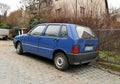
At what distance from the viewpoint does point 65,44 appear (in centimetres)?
585

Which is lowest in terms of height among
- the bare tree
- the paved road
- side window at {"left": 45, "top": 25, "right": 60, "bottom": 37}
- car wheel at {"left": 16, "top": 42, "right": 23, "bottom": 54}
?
the paved road

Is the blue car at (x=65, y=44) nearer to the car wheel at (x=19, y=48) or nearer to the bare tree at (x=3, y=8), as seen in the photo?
the car wheel at (x=19, y=48)

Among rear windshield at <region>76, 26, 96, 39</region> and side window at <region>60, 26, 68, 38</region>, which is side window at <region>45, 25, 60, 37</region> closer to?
side window at <region>60, 26, 68, 38</region>

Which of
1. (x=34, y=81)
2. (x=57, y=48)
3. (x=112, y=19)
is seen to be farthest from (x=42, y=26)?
(x=112, y=19)

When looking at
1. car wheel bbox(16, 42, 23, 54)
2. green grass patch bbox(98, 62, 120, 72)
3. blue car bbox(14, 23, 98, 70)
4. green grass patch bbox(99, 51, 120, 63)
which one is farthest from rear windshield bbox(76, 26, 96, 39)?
car wheel bbox(16, 42, 23, 54)

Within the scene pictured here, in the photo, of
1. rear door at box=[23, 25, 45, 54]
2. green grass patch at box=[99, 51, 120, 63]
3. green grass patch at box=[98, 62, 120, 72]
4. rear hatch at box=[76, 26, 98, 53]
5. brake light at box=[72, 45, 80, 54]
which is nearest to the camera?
brake light at box=[72, 45, 80, 54]

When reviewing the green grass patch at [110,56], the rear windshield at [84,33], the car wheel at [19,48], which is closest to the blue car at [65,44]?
the rear windshield at [84,33]

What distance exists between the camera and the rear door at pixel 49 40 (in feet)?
20.6

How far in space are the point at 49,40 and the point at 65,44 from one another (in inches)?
34.4

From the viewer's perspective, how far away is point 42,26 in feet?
23.4

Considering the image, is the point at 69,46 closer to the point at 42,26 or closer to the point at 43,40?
the point at 43,40

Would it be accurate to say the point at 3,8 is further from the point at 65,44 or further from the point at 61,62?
the point at 65,44

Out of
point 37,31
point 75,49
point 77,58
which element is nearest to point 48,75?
point 77,58

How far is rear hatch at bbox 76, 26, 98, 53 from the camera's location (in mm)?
A: 5820
